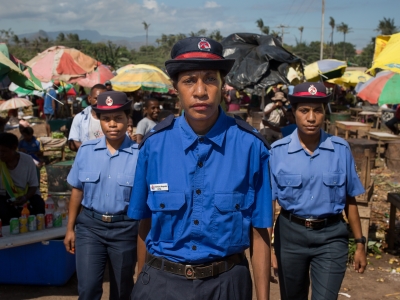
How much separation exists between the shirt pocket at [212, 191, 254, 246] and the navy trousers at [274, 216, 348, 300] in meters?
1.40

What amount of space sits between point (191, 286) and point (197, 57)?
1.08 meters

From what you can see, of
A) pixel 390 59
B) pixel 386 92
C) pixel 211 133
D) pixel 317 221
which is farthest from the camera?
pixel 386 92

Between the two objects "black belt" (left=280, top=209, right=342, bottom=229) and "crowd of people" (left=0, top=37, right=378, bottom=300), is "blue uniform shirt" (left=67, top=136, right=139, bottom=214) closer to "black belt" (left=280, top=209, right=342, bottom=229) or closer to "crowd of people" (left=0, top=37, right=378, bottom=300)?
"crowd of people" (left=0, top=37, right=378, bottom=300)

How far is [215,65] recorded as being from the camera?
2.20 meters

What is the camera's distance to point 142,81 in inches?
601

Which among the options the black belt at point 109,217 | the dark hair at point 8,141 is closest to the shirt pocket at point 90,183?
the black belt at point 109,217

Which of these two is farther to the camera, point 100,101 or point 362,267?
point 100,101

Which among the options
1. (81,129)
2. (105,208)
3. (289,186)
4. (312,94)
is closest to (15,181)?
(81,129)

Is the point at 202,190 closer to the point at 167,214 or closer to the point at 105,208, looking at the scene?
the point at 167,214

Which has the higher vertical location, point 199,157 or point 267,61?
point 267,61

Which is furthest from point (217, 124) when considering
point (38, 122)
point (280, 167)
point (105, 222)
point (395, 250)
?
point (38, 122)

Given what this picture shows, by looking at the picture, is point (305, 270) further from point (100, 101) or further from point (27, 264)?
point (27, 264)

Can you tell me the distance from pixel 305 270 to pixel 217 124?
180 cm

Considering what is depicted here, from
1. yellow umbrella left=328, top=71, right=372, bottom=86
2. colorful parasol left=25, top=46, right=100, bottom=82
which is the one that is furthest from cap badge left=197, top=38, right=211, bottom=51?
yellow umbrella left=328, top=71, right=372, bottom=86
